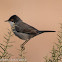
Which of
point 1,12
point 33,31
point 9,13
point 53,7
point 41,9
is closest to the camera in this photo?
point 33,31

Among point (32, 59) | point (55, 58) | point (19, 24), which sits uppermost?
point (19, 24)

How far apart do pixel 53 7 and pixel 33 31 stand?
88.1 inches

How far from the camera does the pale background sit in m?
3.63

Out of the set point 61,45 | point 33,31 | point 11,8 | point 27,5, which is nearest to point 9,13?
point 11,8

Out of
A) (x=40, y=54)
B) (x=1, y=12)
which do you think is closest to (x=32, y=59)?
(x=40, y=54)

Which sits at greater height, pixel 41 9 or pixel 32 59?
pixel 41 9

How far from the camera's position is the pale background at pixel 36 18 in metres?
3.63

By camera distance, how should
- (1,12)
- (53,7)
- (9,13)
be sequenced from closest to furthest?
1. (1,12)
2. (9,13)
3. (53,7)

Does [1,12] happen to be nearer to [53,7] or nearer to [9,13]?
[9,13]

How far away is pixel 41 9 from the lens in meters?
4.90

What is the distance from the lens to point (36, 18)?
15.2 feet

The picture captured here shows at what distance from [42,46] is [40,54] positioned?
0.25 meters

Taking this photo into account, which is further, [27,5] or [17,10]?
[27,5]

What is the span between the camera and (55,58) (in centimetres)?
123
